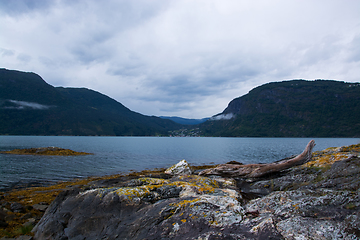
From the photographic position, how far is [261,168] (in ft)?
53.8

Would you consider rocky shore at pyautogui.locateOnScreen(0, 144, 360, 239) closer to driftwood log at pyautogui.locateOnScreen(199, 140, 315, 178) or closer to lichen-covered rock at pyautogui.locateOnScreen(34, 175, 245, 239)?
lichen-covered rock at pyautogui.locateOnScreen(34, 175, 245, 239)

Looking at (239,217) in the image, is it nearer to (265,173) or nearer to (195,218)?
(195,218)

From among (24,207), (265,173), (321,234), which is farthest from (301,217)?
(24,207)

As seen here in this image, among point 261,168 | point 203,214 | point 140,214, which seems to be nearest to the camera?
point 203,214

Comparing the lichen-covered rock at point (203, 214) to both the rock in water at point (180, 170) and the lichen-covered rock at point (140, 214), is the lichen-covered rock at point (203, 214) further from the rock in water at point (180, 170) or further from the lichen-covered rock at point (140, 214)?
the rock in water at point (180, 170)

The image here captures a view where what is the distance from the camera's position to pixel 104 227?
21.0 ft

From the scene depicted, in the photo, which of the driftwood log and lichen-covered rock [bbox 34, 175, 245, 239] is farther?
the driftwood log

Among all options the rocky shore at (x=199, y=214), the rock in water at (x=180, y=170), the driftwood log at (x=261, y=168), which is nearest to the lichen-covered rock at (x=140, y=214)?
the rocky shore at (x=199, y=214)

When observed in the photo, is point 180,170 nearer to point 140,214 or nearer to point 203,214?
point 140,214

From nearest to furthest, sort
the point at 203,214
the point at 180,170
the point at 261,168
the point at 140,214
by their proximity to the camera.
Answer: the point at 203,214 < the point at 140,214 < the point at 261,168 < the point at 180,170

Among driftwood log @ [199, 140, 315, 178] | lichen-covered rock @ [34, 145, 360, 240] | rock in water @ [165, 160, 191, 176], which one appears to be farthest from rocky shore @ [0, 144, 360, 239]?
rock in water @ [165, 160, 191, 176]

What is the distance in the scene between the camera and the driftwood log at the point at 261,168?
15.3 m

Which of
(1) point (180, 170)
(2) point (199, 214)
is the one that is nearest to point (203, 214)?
(2) point (199, 214)

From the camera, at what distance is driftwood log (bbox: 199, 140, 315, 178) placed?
1529 centimetres
